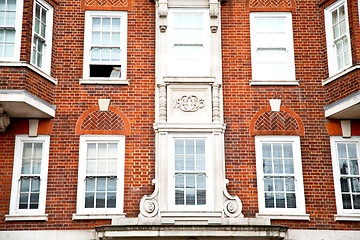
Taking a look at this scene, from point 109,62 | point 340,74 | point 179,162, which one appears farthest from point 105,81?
point 340,74

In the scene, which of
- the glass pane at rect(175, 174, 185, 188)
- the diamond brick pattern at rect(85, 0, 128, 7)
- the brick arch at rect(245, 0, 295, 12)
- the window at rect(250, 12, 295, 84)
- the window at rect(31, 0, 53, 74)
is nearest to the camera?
the glass pane at rect(175, 174, 185, 188)

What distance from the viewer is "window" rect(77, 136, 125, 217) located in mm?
13633

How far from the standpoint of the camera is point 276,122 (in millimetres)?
14320

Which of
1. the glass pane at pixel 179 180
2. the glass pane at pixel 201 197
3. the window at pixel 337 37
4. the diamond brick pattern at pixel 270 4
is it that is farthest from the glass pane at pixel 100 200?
the window at pixel 337 37

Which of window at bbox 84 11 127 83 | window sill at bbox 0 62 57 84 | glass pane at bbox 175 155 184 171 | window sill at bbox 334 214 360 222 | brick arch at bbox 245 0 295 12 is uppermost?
brick arch at bbox 245 0 295 12

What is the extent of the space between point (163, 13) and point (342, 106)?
17.9ft

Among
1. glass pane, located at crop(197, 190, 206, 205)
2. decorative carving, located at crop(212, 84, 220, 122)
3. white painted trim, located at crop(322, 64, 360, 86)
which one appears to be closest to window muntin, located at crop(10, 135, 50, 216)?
glass pane, located at crop(197, 190, 206, 205)

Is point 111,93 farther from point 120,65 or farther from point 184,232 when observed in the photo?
point 184,232

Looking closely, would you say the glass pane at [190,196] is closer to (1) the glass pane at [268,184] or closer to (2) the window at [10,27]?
(1) the glass pane at [268,184]

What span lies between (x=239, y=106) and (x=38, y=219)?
6022 millimetres

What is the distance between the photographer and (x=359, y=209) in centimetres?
1378

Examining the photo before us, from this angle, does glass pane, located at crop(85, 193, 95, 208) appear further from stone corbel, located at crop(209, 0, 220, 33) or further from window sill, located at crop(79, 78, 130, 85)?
stone corbel, located at crop(209, 0, 220, 33)

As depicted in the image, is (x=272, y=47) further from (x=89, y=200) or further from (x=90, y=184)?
(x=89, y=200)

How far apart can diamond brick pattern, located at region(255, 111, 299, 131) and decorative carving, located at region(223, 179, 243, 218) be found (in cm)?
203
